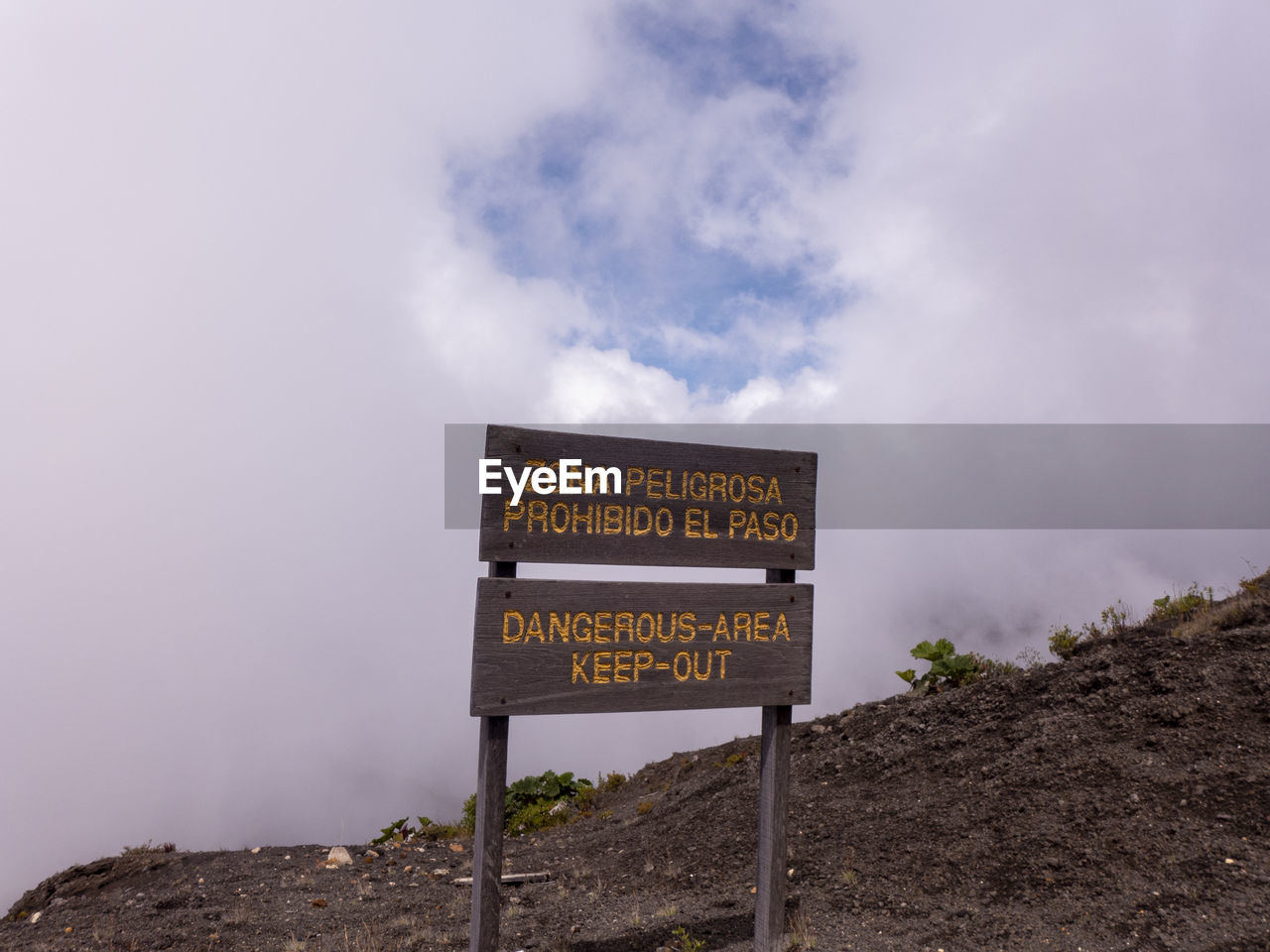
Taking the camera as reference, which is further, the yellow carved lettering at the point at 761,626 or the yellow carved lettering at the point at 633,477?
the yellow carved lettering at the point at 761,626

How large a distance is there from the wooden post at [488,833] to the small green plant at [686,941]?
64.4 inches

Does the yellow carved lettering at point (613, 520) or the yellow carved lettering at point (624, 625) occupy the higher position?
the yellow carved lettering at point (613, 520)

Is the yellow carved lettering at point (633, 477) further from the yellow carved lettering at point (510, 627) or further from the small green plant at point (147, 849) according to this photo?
the small green plant at point (147, 849)

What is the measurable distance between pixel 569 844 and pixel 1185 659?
27.9 ft

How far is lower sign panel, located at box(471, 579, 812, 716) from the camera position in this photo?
6.17m

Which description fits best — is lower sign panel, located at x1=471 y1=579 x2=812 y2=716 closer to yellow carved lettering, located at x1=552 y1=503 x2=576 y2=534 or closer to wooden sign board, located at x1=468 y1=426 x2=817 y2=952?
wooden sign board, located at x1=468 y1=426 x2=817 y2=952

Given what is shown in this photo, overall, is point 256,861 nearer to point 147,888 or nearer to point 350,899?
point 147,888

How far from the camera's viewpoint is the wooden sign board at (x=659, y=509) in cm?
632

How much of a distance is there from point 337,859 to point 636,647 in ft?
23.0

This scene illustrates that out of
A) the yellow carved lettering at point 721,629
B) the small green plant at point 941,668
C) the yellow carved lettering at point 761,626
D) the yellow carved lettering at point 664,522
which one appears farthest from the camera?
the small green plant at point 941,668

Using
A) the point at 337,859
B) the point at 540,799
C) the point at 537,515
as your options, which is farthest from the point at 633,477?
the point at 540,799

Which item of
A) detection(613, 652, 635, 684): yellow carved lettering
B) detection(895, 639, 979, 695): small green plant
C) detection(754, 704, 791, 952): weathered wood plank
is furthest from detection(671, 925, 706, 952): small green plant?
detection(895, 639, 979, 695): small green plant

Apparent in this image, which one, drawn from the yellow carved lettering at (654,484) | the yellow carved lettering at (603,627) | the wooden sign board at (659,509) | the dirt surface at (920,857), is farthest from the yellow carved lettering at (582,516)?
the dirt surface at (920,857)

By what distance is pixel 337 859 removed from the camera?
10.9 m
